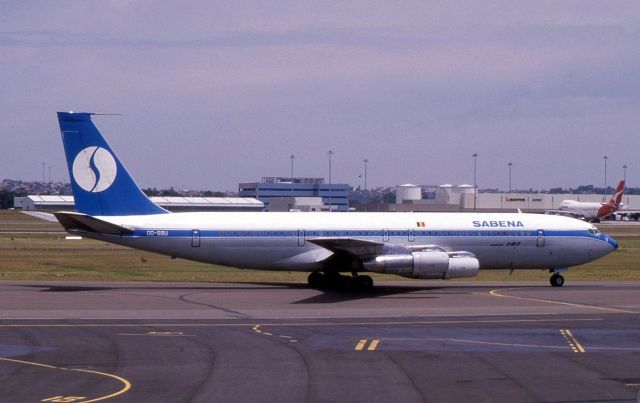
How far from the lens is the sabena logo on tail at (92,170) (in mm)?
38906

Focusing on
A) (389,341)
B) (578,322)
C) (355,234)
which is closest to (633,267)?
(355,234)

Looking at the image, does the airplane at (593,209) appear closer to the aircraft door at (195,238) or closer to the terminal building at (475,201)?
the terminal building at (475,201)

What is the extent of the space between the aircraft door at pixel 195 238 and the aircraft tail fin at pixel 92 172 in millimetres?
2233

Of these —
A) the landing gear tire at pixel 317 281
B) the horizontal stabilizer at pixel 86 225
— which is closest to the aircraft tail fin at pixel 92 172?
the horizontal stabilizer at pixel 86 225

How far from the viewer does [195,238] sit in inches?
1542

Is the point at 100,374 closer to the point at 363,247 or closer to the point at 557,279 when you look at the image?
the point at 363,247

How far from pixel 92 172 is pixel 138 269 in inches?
616

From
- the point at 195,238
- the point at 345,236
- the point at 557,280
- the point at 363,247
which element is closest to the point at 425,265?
the point at 363,247

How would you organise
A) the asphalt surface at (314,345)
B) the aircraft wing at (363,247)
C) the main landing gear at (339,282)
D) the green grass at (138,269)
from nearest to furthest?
the asphalt surface at (314,345), the aircraft wing at (363,247), the main landing gear at (339,282), the green grass at (138,269)

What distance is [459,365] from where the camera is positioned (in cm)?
2041

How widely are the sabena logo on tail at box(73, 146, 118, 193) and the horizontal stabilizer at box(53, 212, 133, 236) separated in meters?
1.98

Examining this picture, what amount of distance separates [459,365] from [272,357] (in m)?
4.17

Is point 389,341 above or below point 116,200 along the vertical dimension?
below

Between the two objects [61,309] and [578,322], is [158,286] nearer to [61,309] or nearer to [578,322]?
[61,309]
